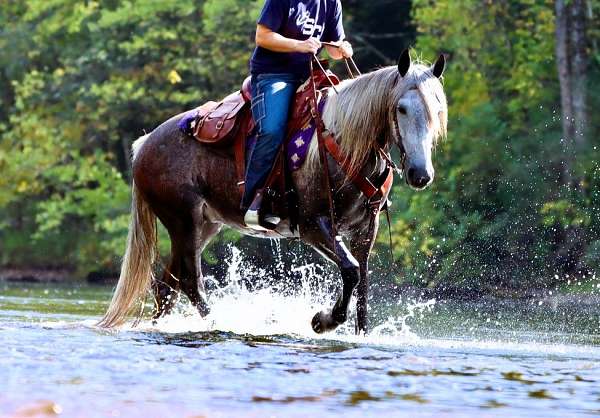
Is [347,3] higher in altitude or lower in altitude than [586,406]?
higher

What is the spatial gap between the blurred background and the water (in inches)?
143

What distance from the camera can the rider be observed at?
414 inches

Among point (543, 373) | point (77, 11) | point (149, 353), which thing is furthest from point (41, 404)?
point (77, 11)

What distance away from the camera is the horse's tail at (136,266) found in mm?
11617

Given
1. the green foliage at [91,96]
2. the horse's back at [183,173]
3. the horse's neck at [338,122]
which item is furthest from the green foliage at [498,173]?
the horse's neck at [338,122]

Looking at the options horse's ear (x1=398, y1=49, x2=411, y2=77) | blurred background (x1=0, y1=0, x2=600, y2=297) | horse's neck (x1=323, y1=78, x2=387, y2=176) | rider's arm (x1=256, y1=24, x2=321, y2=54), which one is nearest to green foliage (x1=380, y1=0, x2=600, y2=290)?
blurred background (x1=0, y1=0, x2=600, y2=297)

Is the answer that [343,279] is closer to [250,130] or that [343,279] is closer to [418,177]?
[418,177]

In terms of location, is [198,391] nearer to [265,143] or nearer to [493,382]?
[493,382]

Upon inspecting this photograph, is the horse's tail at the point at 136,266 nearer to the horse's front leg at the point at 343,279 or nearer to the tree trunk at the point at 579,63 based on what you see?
the horse's front leg at the point at 343,279

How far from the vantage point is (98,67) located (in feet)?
96.7

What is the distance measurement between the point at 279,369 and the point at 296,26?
3.20 m

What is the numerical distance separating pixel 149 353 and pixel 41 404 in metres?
2.12

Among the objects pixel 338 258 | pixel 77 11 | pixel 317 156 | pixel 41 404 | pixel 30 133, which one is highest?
pixel 77 11

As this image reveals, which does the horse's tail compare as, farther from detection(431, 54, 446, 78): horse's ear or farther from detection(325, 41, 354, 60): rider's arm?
detection(431, 54, 446, 78): horse's ear
